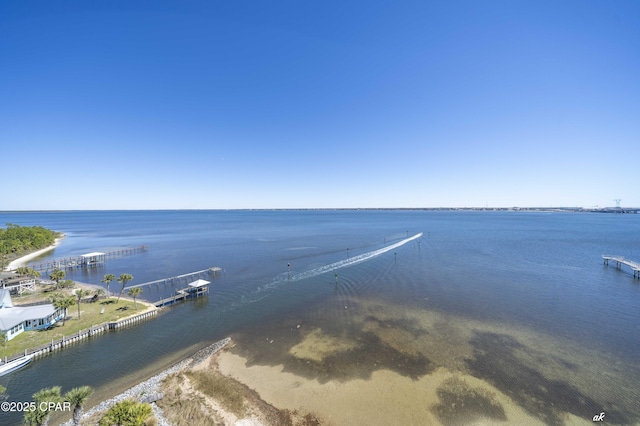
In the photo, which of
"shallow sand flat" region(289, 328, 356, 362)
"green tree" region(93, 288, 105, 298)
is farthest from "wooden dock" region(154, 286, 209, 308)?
"shallow sand flat" region(289, 328, 356, 362)

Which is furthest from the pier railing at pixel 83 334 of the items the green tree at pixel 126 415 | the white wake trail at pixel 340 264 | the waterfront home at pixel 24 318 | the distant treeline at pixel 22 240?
the distant treeline at pixel 22 240

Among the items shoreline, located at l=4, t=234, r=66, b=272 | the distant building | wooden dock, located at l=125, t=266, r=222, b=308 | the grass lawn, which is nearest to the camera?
the grass lawn

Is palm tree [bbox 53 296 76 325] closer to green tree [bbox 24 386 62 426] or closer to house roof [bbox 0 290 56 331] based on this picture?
house roof [bbox 0 290 56 331]

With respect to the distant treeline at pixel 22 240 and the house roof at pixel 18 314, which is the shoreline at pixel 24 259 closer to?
the distant treeline at pixel 22 240

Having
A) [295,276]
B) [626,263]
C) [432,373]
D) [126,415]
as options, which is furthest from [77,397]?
[626,263]

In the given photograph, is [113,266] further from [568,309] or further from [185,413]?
[568,309]

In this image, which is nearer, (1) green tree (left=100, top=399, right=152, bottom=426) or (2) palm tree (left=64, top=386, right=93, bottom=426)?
(1) green tree (left=100, top=399, right=152, bottom=426)
